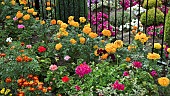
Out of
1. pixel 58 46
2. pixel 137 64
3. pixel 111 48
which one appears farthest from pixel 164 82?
pixel 58 46

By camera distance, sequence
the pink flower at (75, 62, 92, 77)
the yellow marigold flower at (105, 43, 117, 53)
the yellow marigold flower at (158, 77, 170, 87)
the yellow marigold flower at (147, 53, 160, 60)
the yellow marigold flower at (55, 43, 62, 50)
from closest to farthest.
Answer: the yellow marigold flower at (158, 77, 170, 87)
the pink flower at (75, 62, 92, 77)
the yellow marigold flower at (147, 53, 160, 60)
the yellow marigold flower at (105, 43, 117, 53)
the yellow marigold flower at (55, 43, 62, 50)

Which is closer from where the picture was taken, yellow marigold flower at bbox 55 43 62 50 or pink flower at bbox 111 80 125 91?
pink flower at bbox 111 80 125 91

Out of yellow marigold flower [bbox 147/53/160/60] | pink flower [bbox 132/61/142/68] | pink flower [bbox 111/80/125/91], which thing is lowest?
pink flower [bbox 111/80/125/91]

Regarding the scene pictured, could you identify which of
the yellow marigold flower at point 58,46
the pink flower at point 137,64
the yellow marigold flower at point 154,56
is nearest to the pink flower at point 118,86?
the pink flower at point 137,64

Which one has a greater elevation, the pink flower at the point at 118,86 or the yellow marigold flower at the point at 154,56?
the yellow marigold flower at the point at 154,56

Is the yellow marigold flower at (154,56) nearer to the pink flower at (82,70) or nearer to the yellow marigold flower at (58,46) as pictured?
the pink flower at (82,70)

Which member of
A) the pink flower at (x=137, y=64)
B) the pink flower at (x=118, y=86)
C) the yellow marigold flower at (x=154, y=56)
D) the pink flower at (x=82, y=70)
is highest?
the yellow marigold flower at (x=154, y=56)

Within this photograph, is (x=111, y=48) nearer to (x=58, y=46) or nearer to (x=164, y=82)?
(x=58, y=46)

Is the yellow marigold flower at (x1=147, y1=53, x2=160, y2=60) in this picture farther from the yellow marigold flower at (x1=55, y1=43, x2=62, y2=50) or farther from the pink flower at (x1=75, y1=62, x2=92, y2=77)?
the yellow marigold flower at (x1=55, y1=43, x2=62, y2=50)

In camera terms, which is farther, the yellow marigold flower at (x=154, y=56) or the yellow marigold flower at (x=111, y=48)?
the yellow marigold flower at (x=111, y=48)

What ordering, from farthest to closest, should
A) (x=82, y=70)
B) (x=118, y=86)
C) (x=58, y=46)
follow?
(x=58, y=46), (x=82, y=70), (x=118, y=86)

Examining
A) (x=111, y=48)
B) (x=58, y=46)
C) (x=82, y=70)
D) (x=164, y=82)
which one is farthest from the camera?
(x=58, y=46)

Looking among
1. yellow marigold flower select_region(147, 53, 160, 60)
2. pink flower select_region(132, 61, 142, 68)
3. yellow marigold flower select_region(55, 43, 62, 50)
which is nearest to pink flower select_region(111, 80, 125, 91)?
pink flower select_region(132, 61, 142, 68)

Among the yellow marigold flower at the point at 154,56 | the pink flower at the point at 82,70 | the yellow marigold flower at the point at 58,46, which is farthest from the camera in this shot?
the yellow marigold flower at the point at 58,46
